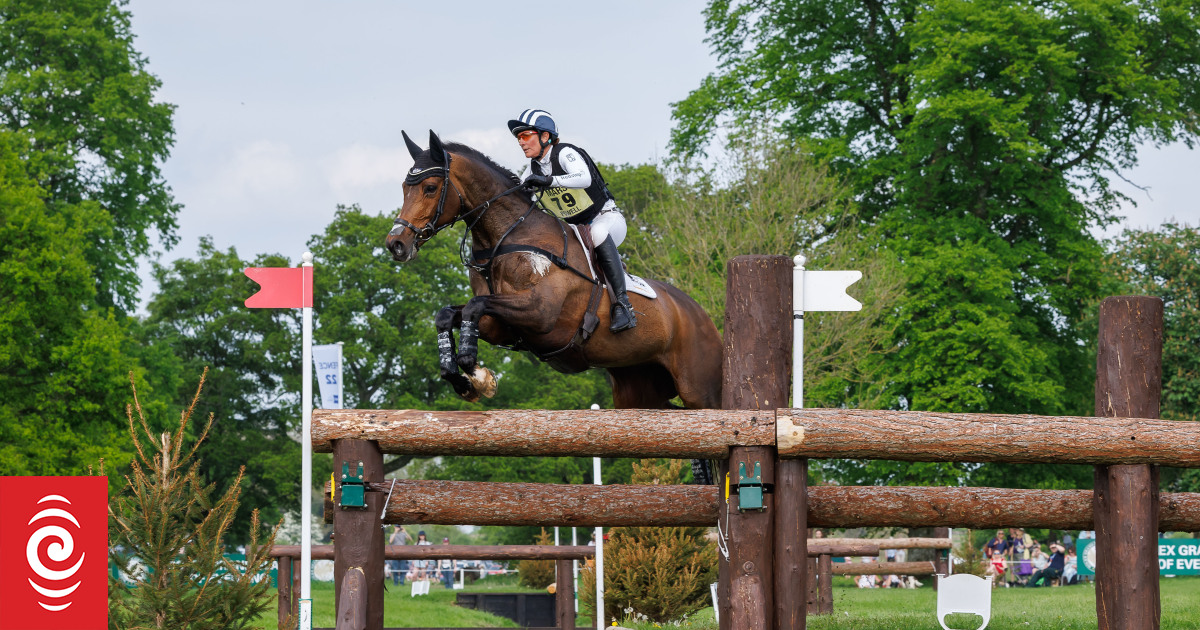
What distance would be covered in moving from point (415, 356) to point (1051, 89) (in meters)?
16.4

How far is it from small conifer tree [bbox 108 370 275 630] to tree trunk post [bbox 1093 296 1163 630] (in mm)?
4421

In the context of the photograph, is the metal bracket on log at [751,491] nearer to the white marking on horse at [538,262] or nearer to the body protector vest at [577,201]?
the white marking on horse at [538,262]

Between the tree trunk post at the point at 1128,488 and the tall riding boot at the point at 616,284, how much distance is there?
238cm

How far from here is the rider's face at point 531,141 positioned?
6.20 meters

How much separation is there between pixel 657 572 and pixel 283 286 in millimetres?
5719

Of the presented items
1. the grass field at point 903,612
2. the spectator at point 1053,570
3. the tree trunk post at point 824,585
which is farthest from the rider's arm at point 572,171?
the spectator at point 1053,570

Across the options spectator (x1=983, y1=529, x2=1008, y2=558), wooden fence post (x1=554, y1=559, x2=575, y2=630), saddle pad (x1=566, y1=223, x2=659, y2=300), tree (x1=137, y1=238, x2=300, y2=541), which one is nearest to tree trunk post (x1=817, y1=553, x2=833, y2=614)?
wooden fence post (x1=554, y1=559, x2=575, y2=630)

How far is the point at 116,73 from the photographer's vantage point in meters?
23.5

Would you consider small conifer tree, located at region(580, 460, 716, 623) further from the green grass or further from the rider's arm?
the rider's arm

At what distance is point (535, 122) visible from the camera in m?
6.16

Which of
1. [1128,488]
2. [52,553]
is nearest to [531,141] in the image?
[52,553]

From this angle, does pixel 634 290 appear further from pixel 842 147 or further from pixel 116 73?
pixel 116 73

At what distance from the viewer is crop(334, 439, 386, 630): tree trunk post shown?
532cm

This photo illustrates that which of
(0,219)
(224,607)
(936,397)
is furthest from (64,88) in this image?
(224,607)
